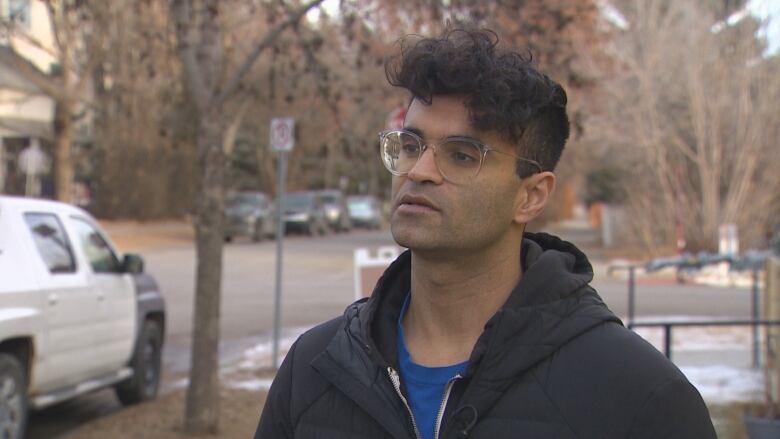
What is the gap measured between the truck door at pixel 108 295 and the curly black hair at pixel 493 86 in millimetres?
6331

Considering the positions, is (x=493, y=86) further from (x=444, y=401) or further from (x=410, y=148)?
(x=444, y=401)

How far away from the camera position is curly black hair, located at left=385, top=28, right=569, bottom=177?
1965 millimetres

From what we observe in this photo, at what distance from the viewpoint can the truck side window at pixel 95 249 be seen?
8.15 meters

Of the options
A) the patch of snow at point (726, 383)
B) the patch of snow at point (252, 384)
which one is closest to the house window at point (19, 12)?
the patch of snow at point (252, 384)

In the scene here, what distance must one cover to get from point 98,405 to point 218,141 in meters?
3.01

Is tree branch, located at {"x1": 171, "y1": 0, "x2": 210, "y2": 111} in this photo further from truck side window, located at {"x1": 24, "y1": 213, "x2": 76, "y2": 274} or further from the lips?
the lips

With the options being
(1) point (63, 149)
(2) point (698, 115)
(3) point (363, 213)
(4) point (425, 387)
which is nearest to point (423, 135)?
(4) point (425, 387)

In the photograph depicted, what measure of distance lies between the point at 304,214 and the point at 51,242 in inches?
1355

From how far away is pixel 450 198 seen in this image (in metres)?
1.99

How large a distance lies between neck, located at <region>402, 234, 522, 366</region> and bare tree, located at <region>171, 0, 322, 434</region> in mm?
5645

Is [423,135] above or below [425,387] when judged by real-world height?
above

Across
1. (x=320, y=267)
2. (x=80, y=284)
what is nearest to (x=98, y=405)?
(x=80, y=284)

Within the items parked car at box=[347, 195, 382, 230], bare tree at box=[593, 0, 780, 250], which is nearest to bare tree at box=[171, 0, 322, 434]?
bare tree at box=[593, 0, 780, 250]

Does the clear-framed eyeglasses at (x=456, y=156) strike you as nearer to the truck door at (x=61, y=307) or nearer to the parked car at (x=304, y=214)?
the truck door at (x=61, y=307)
